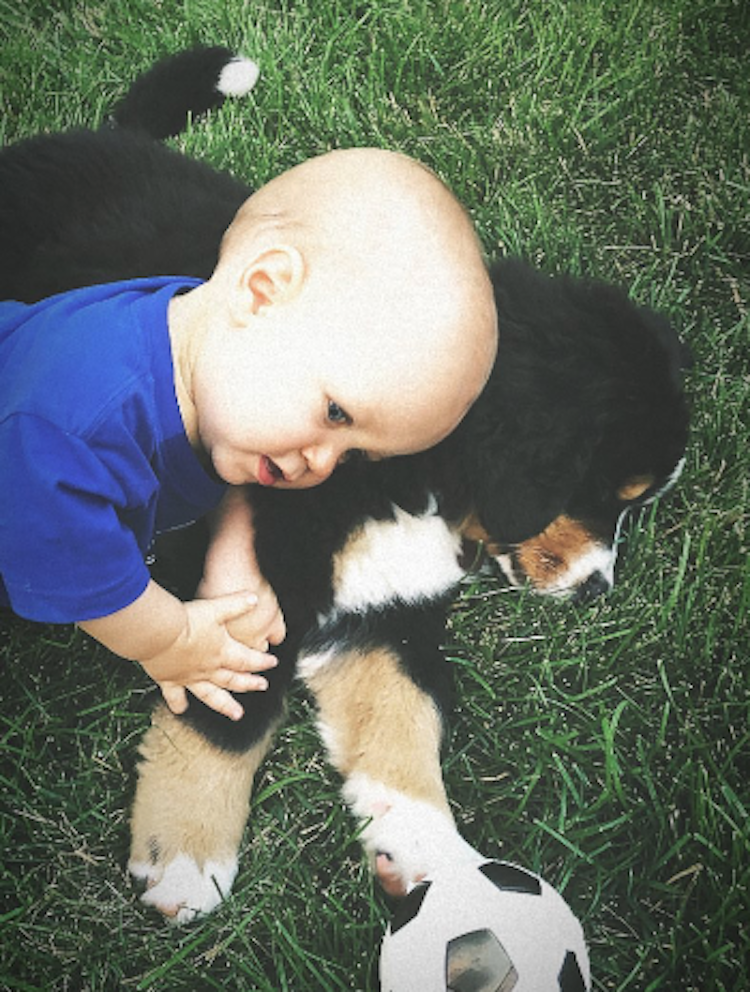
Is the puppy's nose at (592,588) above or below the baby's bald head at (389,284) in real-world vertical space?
below

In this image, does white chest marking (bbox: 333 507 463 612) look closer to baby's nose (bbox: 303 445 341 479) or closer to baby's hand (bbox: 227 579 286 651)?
baby's hand (bbox: 227 579 286 651)

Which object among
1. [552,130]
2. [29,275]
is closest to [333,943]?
[29,275]

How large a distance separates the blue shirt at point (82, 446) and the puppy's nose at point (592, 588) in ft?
2.31

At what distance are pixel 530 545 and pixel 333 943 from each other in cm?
71

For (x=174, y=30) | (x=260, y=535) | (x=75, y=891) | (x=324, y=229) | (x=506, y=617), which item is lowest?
(x=75, y=891)

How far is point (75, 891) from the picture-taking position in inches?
57.9

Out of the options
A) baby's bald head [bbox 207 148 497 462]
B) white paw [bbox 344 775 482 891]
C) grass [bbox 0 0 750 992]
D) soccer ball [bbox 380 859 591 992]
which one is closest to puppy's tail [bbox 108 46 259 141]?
grass [bbox 0 0 750 992]

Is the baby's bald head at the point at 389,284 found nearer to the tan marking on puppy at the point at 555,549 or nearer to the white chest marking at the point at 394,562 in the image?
the white chest marking at the point at 394,562

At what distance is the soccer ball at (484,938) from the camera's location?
1.30 metres

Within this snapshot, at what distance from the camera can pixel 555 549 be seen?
1.77 metres

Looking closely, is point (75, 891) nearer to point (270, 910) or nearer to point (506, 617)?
point (270, 910)

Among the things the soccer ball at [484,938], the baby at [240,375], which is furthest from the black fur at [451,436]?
the soccer ball at [484,938]

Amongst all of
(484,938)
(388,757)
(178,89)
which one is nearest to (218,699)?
(388,757)

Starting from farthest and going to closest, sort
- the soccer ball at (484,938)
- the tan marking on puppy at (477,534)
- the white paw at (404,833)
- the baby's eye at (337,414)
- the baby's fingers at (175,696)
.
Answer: the tan marking on puppy at (477,534) < the baby's fingers at (175,696) < the white paw at (404,833) < the baby's eye at (337,414) < the soccer ball at (484,938)
